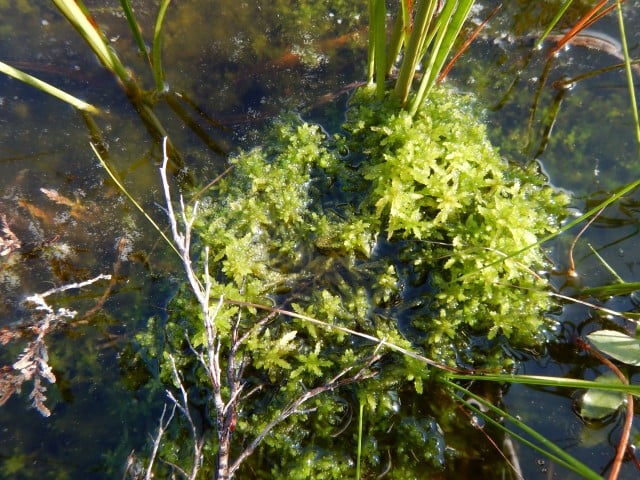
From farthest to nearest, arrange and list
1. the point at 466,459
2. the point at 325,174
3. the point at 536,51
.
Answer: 1. the point at 536,51
2. the point at 325,174
3. the point at 466,459

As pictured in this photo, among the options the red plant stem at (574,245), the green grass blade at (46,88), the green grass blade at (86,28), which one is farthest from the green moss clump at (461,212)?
the green grass blade at (46,88)

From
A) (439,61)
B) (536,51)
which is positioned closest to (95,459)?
(439,61)

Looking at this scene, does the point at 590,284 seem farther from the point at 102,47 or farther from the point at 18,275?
the point at 18,275

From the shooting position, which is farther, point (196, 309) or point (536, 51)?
point (536, 51)

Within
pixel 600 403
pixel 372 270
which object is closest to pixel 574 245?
pixel 600 403

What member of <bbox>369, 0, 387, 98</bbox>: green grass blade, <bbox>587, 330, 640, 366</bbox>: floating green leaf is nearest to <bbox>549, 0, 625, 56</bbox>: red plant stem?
<bbox>369, 0, 387, 98</bbox>: green grass blade

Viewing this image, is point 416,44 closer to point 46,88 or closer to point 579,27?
point 579,27

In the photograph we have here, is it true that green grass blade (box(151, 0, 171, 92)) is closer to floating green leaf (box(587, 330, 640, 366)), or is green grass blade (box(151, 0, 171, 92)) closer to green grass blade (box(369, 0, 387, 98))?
green grass blade (box(369, 0, 387, 98))
